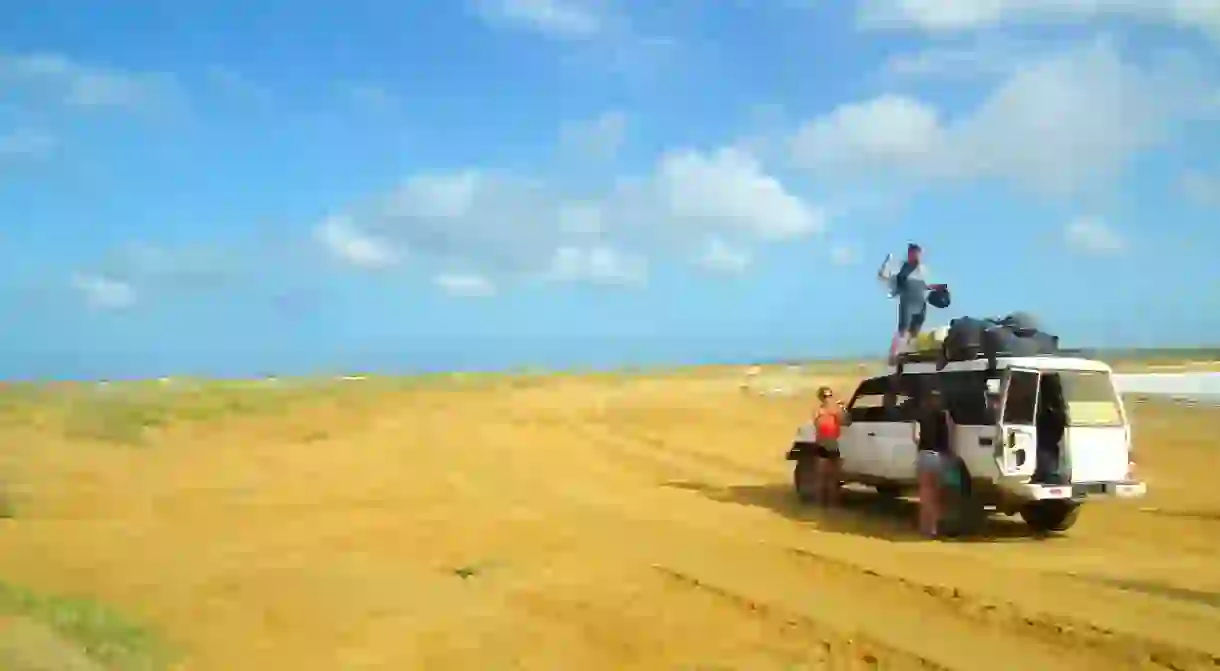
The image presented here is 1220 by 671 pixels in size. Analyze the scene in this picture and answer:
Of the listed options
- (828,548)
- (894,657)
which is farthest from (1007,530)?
(894,657)

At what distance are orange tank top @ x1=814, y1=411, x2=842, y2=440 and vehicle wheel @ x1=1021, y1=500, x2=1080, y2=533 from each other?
2759 mm

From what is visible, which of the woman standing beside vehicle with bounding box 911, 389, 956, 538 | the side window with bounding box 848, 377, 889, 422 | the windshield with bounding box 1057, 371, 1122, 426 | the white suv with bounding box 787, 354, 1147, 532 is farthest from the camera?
the side window with bounding box 848, 377, 889, 422

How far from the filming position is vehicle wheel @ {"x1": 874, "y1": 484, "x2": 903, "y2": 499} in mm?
15034

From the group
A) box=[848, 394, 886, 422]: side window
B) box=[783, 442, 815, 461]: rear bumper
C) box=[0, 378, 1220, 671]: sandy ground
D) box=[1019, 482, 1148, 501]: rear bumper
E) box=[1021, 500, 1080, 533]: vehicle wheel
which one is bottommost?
box=[0, 378, 1220, 671]: sandy ground

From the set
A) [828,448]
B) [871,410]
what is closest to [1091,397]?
[871,410]

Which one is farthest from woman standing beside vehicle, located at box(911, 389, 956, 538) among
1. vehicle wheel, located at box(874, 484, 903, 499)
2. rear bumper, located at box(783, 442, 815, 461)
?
rear bumper, located at box(783, 442, 815, 461)

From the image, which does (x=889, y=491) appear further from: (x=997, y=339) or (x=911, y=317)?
(x=997, y=339)

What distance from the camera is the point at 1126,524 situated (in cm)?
1464

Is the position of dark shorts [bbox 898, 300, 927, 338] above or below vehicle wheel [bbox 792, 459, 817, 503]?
above

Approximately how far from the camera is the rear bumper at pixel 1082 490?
1261cm

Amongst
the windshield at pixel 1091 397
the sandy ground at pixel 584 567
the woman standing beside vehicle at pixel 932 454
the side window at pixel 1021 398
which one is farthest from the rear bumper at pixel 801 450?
the windshield at pixel 1091 397

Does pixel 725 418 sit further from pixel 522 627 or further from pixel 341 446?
pixel 522 627

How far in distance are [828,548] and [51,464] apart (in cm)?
1522

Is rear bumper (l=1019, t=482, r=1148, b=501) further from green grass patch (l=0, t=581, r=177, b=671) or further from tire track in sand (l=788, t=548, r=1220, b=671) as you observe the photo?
green grass patch (l=0, t=581, r=177, b=671)
